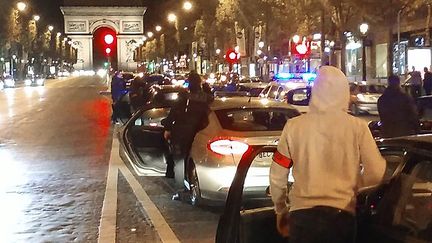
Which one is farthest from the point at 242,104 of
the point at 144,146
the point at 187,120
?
the point at 144,146

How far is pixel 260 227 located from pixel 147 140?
8.46m

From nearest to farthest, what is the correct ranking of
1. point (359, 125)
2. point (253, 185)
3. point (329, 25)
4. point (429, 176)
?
point (429, 176), point (359, 125), point (253, 185), point (329, 25)

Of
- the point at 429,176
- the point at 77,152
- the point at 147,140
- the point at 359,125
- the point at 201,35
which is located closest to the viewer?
the point at 429,176

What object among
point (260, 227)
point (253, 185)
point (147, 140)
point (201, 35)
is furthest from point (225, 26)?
point (260, 227)

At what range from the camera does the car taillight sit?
958 centimetres

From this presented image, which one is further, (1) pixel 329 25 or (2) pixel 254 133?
(1) pixel 329 25

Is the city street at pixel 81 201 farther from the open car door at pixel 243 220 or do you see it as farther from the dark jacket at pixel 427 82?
the dark jacket at pixel 427 82

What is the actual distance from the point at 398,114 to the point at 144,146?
4148 mm

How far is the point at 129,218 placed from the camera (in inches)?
393

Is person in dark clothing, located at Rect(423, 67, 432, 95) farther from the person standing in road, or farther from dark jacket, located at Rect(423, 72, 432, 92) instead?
the person standing in road

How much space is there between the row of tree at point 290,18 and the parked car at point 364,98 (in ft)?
17.9

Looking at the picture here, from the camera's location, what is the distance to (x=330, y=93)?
15.1 feet

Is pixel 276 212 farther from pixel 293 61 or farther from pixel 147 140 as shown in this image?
pixel 293 61

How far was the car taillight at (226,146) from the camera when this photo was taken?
9578 millimetres
